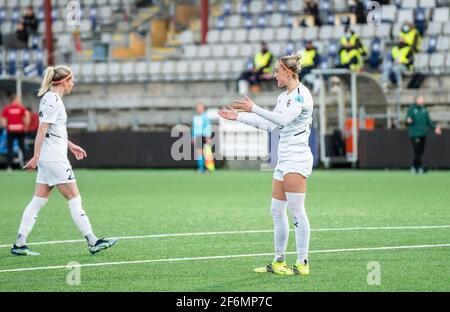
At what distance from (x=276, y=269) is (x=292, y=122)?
1.48 meters

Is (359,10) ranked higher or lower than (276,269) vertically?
higher

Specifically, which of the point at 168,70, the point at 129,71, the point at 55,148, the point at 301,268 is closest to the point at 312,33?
the point at 168,70

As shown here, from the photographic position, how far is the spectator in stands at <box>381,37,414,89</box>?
3462cm

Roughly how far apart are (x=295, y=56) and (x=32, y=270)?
346 centimetres

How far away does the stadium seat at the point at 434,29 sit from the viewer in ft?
119

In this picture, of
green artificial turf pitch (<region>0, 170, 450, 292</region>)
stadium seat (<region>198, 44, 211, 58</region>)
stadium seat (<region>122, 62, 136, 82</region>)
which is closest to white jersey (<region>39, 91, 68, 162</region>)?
green artificial turf pitch (<region>0, 170, 450, 292</region>)

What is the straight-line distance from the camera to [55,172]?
12.9 meters

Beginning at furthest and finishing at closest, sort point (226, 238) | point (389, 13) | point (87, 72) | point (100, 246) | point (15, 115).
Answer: point (87, 72) < point (389, 13) < point (15, 115) < point (226, 238) < point (100, 246)

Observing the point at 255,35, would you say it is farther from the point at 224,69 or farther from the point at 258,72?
the point at 258,72

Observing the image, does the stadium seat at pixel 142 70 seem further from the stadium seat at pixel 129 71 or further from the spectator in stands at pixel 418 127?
the spectator in stands at pixel 418 127

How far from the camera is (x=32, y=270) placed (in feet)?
39.1

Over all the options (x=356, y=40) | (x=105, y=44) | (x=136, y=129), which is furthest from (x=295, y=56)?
(x=105, y=44)

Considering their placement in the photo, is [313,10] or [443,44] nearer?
[443,44]
